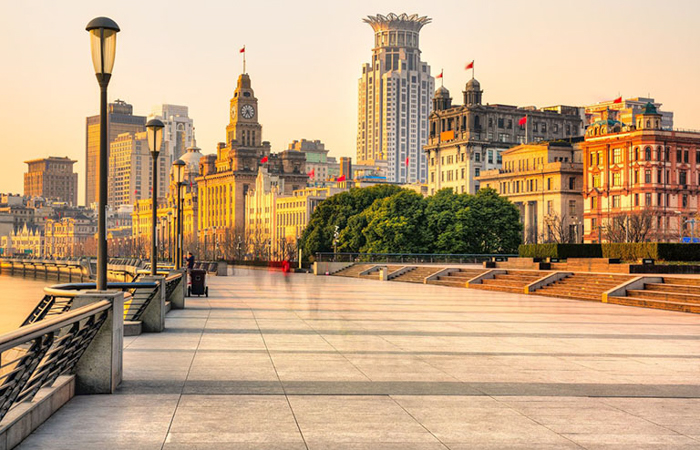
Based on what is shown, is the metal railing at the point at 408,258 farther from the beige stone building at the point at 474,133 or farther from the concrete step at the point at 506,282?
the beige stone building at the point at 474,133

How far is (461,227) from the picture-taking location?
92625 mm

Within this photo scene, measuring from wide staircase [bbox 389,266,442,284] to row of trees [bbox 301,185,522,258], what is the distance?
26254 millimetres

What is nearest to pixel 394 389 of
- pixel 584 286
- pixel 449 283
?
pixel 584 286

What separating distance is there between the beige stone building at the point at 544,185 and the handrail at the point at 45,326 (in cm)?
13430

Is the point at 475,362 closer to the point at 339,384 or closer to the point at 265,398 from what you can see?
the point at 339,384

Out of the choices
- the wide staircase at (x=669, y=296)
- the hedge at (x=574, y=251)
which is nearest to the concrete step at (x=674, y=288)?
the wide staircase at (x=669, y=296)

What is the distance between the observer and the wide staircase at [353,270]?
245 ft

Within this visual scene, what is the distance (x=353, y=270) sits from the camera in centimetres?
7612

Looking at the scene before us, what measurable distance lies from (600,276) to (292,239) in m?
154

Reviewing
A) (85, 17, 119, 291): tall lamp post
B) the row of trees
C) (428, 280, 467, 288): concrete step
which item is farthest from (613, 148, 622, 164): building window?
(85, 17, 119, 291): tall lamp post

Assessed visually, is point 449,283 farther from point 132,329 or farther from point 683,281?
point 132,329

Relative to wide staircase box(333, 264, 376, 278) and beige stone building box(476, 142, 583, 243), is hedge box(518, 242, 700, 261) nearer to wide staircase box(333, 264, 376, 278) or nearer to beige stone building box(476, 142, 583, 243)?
wide staircase box(333, 264, 376, 278)

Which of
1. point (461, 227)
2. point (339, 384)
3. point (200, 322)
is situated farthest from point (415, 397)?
point (461, 227)

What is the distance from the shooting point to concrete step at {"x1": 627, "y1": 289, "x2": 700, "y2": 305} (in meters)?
31.6
